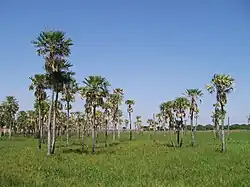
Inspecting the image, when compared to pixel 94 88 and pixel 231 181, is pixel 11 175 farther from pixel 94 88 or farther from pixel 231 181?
pixel 94 88

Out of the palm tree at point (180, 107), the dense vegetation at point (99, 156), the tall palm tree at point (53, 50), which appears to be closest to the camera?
the dense vegetation at point (99, 156)

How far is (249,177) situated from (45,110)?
6201 centimetres

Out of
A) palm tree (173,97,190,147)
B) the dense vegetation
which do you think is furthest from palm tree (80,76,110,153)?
palm tree (173,97,190,147)

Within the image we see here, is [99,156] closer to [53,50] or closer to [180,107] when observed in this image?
[53,50]

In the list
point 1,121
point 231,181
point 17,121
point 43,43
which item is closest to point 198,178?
point 231,181

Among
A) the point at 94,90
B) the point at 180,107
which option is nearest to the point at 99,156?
the point at 94,90

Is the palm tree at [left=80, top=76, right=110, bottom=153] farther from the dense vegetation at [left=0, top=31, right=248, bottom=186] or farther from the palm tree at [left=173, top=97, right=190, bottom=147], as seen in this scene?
the palm tree at [left=173, top=97, right=190, bottom=147]

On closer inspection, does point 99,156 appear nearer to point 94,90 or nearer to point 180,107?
point 94,90

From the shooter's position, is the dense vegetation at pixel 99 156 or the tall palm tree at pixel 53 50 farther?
the tall palm tree at pixel 53 50

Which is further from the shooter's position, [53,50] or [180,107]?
[180,107]

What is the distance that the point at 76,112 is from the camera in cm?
11975

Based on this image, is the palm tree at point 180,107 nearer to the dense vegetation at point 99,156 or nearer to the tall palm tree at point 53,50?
the dense vegetation at point 99,156

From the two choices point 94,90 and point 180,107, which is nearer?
point 94,90

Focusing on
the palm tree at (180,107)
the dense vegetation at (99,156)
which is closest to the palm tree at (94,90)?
the dense vegetation at (99,156)
